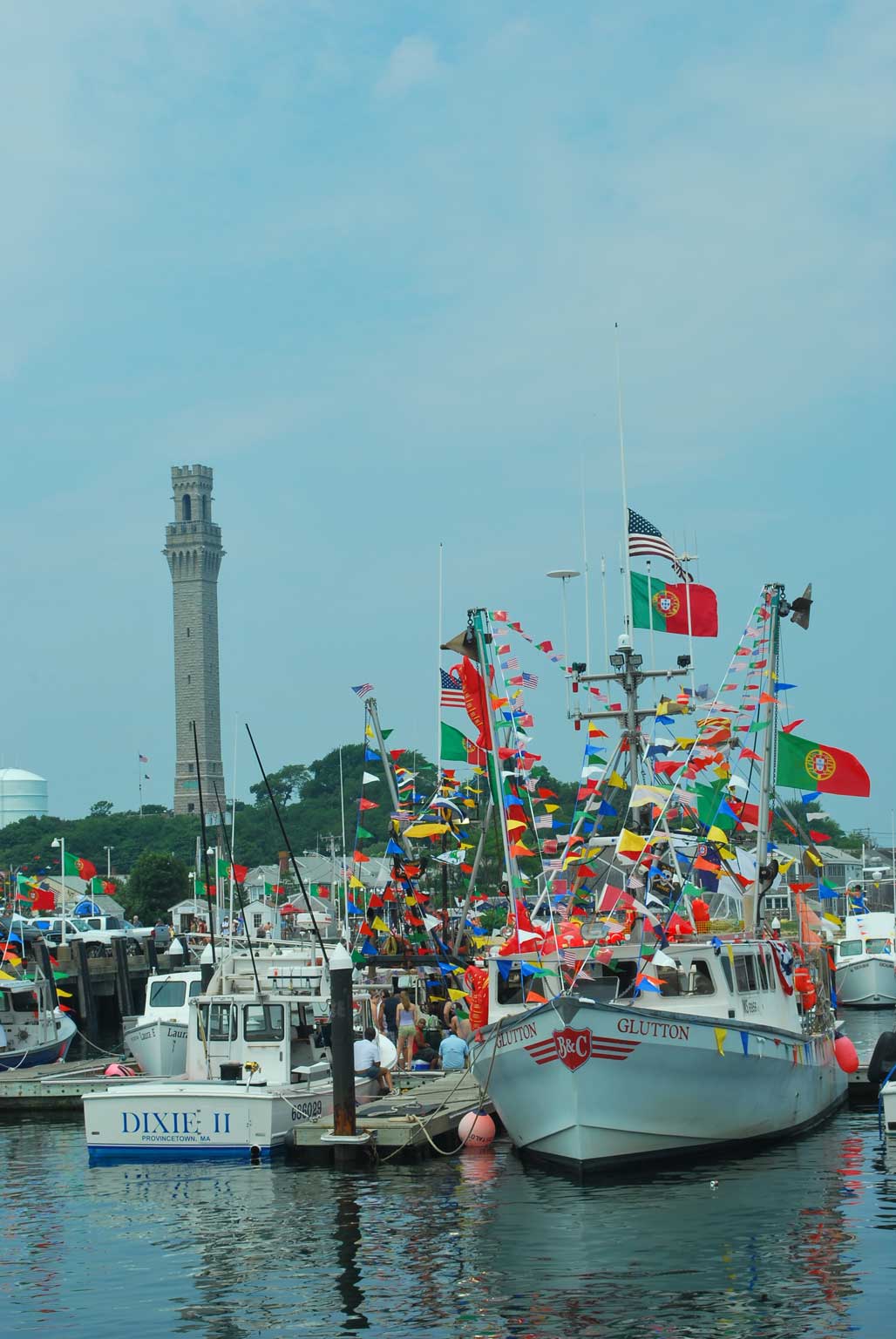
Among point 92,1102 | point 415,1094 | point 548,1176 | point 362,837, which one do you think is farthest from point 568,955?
point 362,837

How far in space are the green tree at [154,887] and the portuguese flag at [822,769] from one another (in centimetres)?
7486

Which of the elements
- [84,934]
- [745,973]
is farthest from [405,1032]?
[84,934]

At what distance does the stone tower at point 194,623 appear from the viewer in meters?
181

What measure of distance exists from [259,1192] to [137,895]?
79.4 meters

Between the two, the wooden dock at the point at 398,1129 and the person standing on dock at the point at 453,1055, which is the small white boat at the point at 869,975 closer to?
the person standing on dock at the point at 453,1055

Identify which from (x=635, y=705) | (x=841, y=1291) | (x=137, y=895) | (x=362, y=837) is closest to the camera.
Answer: (x=841, y=1291)

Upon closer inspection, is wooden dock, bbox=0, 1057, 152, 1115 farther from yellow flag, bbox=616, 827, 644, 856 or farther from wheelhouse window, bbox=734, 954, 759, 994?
yellow flag, bbox=616, 827, 644, 856

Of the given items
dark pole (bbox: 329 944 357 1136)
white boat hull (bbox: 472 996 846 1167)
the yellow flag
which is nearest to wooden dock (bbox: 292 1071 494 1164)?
dark pole (bbox: 329 944 357 1136)

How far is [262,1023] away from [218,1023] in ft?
2.29

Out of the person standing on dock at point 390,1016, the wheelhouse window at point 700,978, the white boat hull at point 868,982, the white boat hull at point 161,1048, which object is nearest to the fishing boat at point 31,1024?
the white boat hull at point 161,1048

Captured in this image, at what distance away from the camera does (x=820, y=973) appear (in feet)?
101

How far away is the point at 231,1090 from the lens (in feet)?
79.3

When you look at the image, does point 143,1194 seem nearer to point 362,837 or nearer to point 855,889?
point 362,837

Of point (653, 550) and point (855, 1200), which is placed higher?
point (653, 550)
